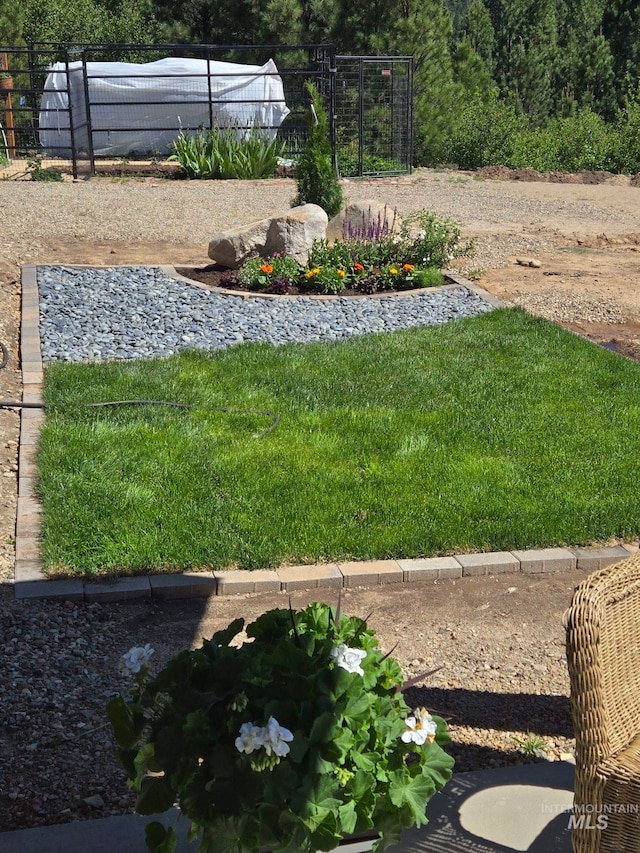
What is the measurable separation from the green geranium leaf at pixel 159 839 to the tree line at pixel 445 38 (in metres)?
18.9

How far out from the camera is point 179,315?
7762mm

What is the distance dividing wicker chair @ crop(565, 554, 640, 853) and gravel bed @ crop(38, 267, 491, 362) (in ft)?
16.6

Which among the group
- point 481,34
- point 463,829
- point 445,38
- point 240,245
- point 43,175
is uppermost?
point 481,34

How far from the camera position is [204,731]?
72.0 inches

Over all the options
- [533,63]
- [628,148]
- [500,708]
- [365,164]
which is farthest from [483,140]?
[500,708]

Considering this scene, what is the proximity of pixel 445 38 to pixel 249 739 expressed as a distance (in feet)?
72.0

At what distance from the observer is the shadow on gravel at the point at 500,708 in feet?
9.91

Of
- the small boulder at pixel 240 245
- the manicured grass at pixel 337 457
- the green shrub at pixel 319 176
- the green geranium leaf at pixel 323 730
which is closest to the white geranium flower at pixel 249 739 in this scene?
the green geranium leaf at pixel 323 730

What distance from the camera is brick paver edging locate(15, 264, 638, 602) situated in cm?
371

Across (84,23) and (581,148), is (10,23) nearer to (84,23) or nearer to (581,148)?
(84,23)

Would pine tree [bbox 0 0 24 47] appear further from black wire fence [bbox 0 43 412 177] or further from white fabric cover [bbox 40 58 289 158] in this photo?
white fabric cover [bbox 40 58 289 158]

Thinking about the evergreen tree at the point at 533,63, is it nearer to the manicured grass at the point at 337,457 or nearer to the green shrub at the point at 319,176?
the green shrub at the point at 319,176

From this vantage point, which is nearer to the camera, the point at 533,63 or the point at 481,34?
the point at 533,63

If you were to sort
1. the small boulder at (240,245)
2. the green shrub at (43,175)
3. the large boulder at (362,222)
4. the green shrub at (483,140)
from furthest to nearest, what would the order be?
the green shrub at (483,140) → the green shrub at (43,175) → the large boulder at (362,222) → the small boulder at (240,245)
